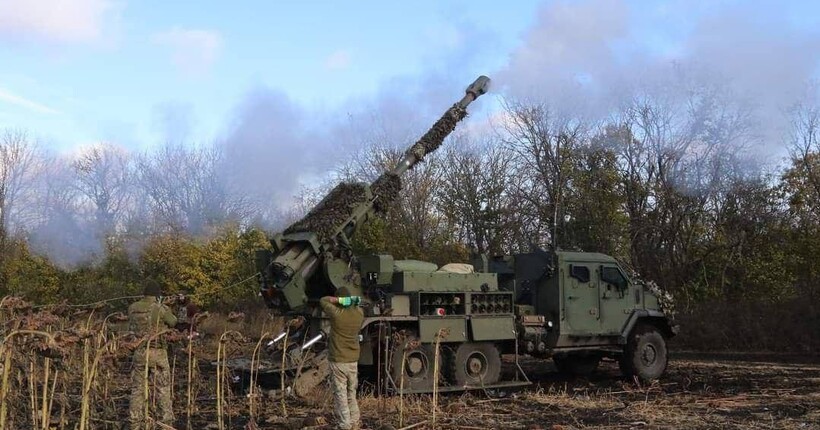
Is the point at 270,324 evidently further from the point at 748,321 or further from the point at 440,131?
the point at 748,321

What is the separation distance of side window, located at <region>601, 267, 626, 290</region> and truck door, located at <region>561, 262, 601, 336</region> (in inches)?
8.0

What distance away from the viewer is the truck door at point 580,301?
15328 mm

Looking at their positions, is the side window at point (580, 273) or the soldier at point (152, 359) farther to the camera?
the side window at point (580, 273)

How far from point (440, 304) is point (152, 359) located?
17.0ft

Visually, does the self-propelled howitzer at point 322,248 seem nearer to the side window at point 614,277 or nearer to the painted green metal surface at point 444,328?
the painted green metal surface at point 444,328

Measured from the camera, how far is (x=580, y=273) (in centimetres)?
1561

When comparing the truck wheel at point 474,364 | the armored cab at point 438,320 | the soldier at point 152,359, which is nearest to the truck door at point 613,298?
the armored cab at point 438,320

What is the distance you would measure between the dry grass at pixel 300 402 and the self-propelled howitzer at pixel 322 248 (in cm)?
177

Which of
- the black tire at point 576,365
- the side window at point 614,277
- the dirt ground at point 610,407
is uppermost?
the side window at point 614,277

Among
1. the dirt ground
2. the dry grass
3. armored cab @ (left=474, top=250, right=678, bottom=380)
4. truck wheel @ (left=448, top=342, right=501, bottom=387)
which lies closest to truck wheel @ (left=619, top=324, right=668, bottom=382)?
armored cab @ (left=474, top=250, right=678, bottom=380)

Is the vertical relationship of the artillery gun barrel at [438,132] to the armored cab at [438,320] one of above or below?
above

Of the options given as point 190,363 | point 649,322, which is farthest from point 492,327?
point 190,363

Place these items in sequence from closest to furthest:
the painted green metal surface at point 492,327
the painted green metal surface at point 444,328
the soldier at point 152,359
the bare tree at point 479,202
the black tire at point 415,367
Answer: the soldier at point 152,359 < the black tire at point 415,367 < the painted green metal surface at point 444,328 < the painted green metal surface at point 492,327 < the bare tree at point 479,202

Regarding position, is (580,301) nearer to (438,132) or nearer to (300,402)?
(438,132)
